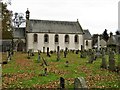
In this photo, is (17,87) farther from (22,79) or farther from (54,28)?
(54,28)

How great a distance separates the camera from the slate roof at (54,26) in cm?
6538

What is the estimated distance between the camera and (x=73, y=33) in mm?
68812

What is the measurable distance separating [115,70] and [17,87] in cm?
771

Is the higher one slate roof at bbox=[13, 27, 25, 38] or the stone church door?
slate roof at bbox=[13, 27, 25, 38]

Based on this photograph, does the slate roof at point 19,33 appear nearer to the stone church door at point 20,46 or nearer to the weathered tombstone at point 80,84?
the stone church door at point 20,46

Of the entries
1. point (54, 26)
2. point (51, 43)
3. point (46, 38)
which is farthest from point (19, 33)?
point (54, 26)

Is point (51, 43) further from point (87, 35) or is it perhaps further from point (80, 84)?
point (80, 84)

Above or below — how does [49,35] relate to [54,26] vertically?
below

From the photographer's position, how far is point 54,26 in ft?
221

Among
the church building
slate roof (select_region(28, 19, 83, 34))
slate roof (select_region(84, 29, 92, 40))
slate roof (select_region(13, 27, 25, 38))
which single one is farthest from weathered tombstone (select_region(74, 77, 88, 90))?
slate roof (select_region(84, 29, 92, 40))

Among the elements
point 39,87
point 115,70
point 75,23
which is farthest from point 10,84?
point 75,23

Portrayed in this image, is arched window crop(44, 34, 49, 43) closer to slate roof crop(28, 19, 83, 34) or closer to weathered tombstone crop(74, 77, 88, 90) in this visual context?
slate roof crop(28, 19, 83, 34)

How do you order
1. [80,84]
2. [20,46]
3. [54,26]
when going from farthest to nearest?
[54,26], [20,46], [80,84]

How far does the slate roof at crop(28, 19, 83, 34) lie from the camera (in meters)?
65.4
